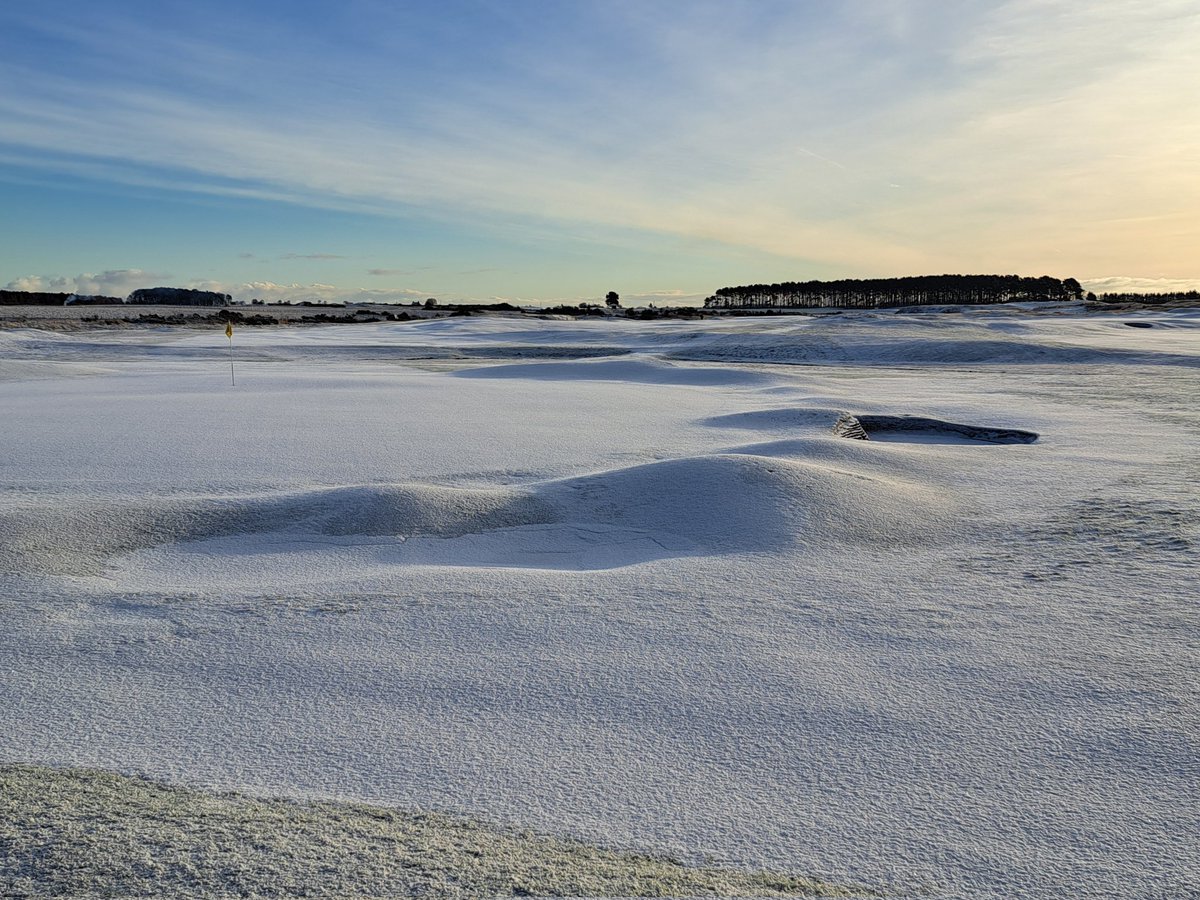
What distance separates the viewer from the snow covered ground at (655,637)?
2596 mm

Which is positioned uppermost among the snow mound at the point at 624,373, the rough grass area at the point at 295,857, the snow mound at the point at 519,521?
the snow mound at the point at 624,373

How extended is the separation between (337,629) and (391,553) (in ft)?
4.40

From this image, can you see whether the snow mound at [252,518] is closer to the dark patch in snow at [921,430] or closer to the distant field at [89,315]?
the dark patch in snow at [921,430]

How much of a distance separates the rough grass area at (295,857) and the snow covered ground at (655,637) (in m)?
0.10

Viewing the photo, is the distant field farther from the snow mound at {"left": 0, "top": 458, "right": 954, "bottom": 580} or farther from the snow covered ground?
the snow covered ground

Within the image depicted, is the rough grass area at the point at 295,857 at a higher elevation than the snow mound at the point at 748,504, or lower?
lower

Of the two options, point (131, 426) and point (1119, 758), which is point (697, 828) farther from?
point (131, 426)

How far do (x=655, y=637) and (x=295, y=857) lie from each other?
1.85 metres

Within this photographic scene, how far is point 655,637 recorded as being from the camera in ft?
12.6

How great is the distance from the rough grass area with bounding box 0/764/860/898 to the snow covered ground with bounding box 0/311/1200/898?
100 millimetres

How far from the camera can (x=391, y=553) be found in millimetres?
5250

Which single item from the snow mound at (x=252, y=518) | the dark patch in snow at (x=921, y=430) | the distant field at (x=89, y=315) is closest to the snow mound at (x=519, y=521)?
the snow mound at (x=252, y=518)

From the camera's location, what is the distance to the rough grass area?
219 cm

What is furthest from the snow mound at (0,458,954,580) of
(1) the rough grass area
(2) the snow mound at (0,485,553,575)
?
(1) the rough grass area
